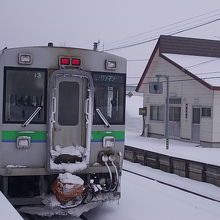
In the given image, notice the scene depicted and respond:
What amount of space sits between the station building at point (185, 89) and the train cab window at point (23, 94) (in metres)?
14.6

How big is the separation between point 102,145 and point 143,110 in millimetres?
21009

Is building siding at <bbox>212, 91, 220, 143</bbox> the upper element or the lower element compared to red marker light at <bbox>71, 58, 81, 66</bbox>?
lower

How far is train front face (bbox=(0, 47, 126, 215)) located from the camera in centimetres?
713

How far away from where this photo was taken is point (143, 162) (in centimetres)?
1723

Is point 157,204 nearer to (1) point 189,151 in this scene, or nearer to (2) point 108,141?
(2) point 108,141

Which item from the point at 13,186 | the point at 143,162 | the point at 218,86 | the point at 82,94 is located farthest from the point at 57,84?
the point at 218,86

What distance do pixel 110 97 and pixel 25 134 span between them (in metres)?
1.72

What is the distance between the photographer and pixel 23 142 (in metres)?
7.13

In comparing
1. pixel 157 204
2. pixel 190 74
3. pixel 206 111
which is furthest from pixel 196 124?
pixel 157 204

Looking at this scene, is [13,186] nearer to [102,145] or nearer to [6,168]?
[6,168]

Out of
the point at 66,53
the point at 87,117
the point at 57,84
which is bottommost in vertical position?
the point at 87,117

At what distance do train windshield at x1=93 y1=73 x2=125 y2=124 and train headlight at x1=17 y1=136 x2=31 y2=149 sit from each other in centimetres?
125

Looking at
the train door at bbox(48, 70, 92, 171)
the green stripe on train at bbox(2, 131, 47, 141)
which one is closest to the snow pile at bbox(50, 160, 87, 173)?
the train door at bbox(48, 70, 92, 171)

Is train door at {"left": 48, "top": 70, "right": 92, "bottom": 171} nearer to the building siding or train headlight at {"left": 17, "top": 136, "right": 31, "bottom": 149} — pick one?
train headlight at {"left": 17, "top": 136, "right": 31, "bottom": 149}
